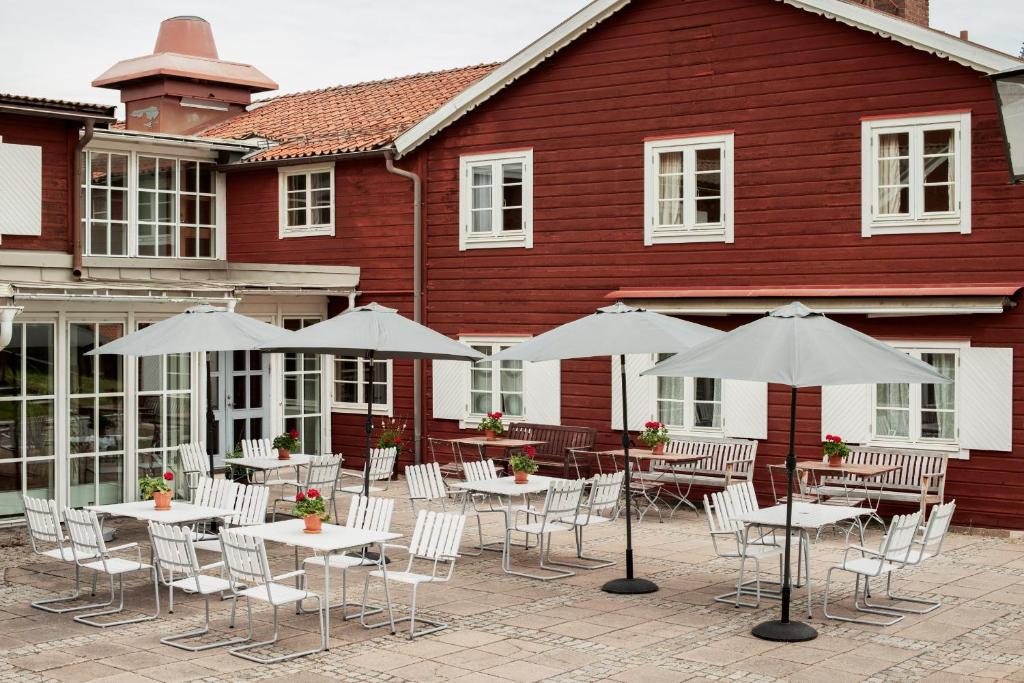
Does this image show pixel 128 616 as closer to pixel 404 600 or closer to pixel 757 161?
pixel 404 600

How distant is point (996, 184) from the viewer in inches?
543

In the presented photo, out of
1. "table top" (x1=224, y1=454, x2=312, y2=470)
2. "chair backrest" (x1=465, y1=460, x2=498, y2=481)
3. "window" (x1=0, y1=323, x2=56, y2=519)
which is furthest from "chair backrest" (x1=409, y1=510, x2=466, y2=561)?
"window" (x1=0, y1=323, x2=56, y2=519)

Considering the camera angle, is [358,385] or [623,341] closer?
[623,341]

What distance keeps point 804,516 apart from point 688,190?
6.62 m

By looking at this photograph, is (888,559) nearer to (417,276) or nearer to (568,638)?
(568,638)

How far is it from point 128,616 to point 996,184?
33.2 feet

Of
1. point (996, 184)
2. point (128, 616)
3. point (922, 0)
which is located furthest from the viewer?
point (922, 0)

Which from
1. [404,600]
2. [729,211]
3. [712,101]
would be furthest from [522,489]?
[712,101]

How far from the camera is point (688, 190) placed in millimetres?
16078

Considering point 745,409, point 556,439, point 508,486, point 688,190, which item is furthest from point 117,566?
point 688,190

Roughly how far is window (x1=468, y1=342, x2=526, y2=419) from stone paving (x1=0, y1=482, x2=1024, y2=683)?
234 inches

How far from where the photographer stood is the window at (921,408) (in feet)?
46.5

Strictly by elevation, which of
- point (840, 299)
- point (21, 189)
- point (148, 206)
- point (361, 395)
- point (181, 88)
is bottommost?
point (361, 395)

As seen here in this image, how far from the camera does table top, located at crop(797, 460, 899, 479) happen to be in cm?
1345
